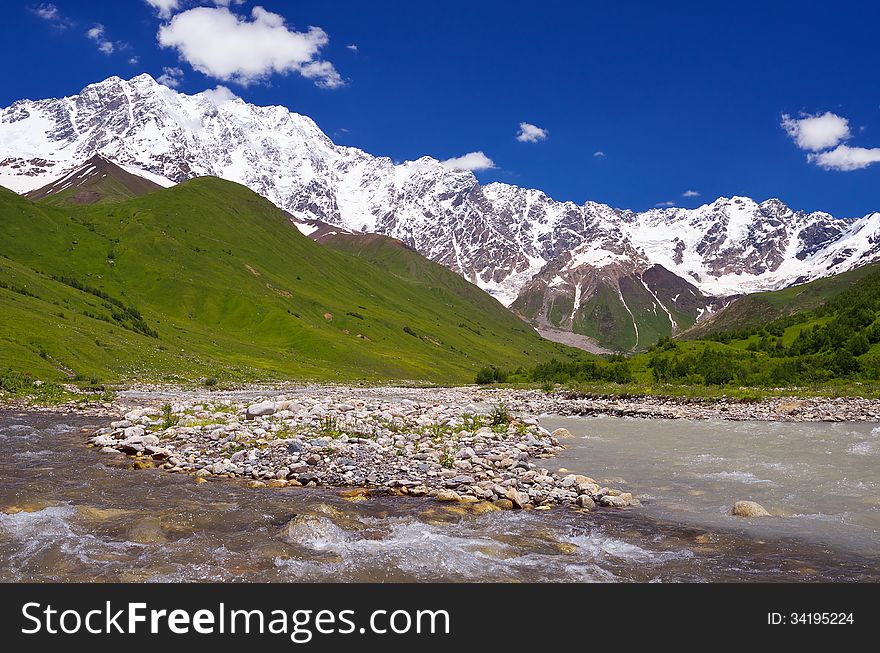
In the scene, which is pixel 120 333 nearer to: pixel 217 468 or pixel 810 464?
pixel 217 468

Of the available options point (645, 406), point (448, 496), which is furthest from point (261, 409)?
point (645, 406)

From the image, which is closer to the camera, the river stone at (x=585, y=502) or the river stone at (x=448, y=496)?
the river stone at (x=585, y=502)

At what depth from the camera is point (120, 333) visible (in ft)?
367

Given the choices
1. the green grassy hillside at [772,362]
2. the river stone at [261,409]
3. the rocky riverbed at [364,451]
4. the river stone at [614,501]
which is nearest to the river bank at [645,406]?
the green grassy hillside at [772,362]

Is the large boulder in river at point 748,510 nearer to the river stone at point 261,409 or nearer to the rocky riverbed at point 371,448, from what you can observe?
the rocky riverbed at point 371,448

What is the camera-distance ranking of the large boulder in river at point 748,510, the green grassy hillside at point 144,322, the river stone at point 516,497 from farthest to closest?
the green grassy hillside at point 144,322, the river stone at point 516,497, the large boulder in river at point 748,510

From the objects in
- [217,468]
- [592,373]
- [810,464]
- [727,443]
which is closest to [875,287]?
[592,373]

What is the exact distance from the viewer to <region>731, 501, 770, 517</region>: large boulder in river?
826 inches

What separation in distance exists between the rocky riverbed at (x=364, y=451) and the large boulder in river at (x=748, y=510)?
3.69 meters

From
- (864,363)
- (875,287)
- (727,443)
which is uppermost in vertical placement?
(875,287)

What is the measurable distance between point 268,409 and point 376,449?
1303cm

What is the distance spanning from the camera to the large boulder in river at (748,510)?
20984 millimetres
